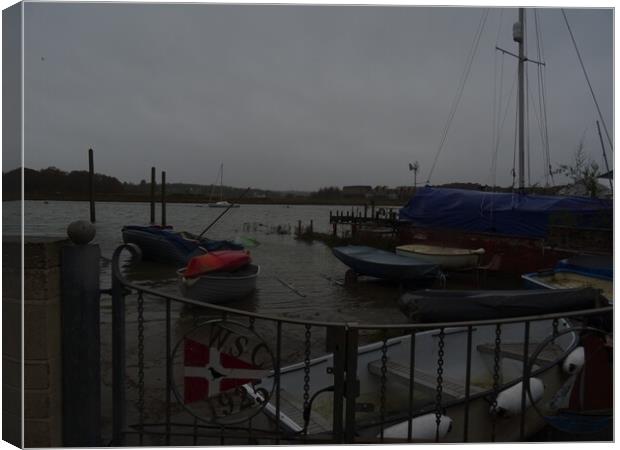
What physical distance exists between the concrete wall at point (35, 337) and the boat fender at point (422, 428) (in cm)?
229

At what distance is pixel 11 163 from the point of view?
2461mm

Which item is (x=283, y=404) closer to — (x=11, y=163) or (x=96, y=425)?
(x=96, y=425)

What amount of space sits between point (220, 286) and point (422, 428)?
7.74m

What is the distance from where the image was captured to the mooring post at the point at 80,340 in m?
2.34

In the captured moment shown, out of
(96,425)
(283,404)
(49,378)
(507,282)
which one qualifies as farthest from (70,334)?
(507,282)

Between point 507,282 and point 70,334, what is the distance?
1534cm

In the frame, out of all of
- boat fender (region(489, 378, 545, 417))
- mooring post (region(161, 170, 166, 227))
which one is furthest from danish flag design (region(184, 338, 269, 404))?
mooring post (region(161, 170, 166, 227))

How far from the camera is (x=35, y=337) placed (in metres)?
2.27

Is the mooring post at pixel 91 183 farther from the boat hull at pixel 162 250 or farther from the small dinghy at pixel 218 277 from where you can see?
the small dinghy at pixel 218 277

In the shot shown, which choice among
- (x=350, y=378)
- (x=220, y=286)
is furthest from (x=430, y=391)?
(x=220, y=286)

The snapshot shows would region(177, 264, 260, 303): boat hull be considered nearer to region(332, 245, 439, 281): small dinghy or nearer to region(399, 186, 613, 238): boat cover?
region(332, 245, 439, 281): small dinghy

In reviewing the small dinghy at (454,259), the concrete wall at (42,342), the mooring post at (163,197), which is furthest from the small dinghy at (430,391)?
the mooring post at (163,197)

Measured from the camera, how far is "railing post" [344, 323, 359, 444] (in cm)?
246

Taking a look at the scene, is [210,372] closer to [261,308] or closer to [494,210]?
[261,308]
